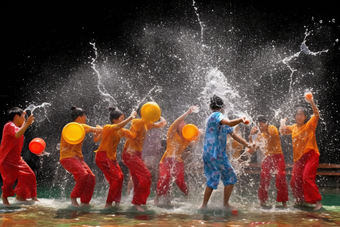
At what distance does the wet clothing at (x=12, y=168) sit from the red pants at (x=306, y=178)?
3.63m

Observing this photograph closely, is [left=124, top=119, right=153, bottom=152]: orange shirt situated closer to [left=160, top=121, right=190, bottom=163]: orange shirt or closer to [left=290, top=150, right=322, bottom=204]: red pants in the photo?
[left=160, top=121, right=190, bottom=163]: orange shirt

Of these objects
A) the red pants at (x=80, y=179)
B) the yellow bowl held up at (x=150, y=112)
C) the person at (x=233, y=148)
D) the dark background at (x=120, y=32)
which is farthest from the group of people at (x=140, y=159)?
the dark background at (x=120, y=32)

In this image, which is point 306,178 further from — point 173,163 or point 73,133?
point 73,133

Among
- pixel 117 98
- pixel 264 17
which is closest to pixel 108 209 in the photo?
pixel 117 98

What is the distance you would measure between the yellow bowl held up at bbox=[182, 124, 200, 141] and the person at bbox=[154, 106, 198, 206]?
0.14 m

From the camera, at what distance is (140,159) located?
15.1 ft

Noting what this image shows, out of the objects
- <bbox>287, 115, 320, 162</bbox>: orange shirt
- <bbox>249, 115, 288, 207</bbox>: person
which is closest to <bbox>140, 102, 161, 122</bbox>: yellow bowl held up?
<bbox>249, 115, 288, 207</bbox>: person

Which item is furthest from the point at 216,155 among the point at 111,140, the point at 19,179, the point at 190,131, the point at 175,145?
the point at 19,179

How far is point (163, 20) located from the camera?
8.18 m

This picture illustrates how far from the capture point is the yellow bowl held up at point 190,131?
4.68 m

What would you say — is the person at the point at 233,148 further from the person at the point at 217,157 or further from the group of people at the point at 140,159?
the person at the point at 217,157

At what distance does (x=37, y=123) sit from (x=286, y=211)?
660cm

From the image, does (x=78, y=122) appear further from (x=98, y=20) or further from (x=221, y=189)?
(x=98, y=20)

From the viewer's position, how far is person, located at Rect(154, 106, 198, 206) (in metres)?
4.75
